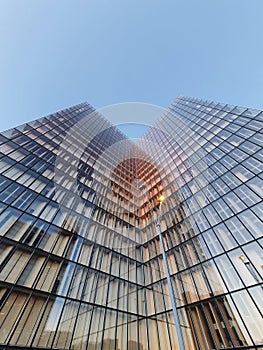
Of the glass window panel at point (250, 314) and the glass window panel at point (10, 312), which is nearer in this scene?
the glass window panel at point (10, 312)

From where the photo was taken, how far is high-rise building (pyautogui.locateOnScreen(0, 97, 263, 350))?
39.3 ft

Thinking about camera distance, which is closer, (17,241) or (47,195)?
(17,241)

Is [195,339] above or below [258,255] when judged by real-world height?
below

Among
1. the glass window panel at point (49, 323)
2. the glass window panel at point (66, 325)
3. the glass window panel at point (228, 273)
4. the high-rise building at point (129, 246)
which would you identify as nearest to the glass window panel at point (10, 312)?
the high-rise building at point (129, 246)

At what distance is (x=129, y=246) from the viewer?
22688 mm

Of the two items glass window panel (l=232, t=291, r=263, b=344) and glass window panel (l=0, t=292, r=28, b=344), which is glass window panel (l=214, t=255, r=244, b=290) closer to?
glass window panel (l=232, t=291, r=263, b=344)

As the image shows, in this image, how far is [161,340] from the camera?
15.1m

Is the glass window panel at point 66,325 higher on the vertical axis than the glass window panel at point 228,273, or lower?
lower

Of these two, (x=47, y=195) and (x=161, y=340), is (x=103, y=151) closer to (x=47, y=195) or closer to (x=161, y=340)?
(x=47, y=195)

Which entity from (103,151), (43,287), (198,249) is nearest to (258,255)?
(198,249)

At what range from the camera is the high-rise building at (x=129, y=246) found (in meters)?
12.0

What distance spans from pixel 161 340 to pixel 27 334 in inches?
429

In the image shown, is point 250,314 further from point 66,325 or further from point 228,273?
point 66,325

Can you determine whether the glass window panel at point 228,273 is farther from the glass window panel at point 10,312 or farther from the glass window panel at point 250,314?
the glass window panel at point 10,312
